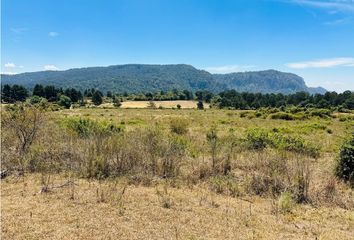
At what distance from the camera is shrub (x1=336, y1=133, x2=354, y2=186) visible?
28.8 ft

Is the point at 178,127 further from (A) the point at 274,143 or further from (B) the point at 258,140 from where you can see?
(A) the point at 274,143

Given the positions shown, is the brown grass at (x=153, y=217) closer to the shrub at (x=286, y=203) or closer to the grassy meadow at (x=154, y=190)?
the grassy meadow at (x=154, y=190)

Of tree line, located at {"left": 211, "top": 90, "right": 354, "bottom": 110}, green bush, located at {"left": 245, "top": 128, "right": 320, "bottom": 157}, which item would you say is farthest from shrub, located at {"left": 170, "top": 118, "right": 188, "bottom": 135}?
tree line, located at {"left": 211, "top": 90, "right": 354, "bottom": 110}

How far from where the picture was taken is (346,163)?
29.2 ft

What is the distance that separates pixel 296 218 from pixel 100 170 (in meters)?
4.61

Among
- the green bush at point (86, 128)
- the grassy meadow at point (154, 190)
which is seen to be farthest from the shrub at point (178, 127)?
the grassy meadow at point (154, 190)

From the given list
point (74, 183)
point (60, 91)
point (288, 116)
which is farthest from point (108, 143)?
point (60, 91)

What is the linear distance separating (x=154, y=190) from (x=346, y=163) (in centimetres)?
520

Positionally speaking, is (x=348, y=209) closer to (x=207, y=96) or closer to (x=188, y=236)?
(x=188, y=236)

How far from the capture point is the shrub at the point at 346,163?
8.77 m

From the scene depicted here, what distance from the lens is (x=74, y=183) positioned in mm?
7582

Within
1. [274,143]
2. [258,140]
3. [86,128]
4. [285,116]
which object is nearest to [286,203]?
[274,143]

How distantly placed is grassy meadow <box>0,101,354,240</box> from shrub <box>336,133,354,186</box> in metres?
0.40

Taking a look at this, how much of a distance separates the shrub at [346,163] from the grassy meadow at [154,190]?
0.40m
